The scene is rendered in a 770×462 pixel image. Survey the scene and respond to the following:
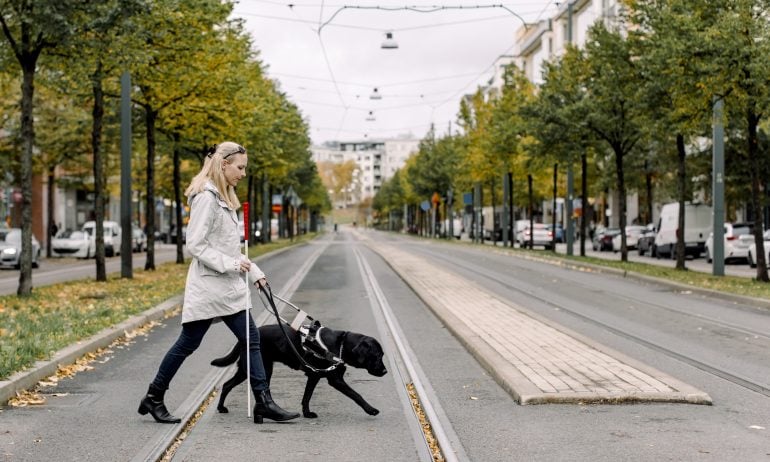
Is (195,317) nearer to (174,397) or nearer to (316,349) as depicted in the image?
(316,349)

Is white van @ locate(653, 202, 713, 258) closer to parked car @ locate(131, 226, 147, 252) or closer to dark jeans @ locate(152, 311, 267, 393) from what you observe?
parked car @ locate(131, 226, 147, 252)

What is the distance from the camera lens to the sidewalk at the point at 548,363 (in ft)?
25.1

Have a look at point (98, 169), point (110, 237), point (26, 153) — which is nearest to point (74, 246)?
point (110, 237)

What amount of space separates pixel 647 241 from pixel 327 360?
39.8 m

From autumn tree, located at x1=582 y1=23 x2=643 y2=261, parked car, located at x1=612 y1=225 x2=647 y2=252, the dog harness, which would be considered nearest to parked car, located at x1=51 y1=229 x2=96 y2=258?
autumn tree, located at x1=582 y1=23 x2=643 y2=261

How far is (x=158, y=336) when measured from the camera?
41.3 ft

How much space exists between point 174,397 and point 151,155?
1850cm

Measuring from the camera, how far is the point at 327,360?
22.1 ft

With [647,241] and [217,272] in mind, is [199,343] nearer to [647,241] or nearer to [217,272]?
[217,272]

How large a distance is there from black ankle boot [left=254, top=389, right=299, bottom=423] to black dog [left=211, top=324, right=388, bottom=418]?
25 cm

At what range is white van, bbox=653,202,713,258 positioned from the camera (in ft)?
128

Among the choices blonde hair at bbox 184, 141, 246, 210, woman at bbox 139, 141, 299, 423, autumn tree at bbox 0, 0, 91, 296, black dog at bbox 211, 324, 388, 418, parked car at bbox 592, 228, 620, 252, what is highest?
autumn tree at bbox 0, 0, 91, 296

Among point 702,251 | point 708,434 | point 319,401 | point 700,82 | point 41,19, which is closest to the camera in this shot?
point 708,434

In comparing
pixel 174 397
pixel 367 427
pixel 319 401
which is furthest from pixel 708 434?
pixel 174 397
